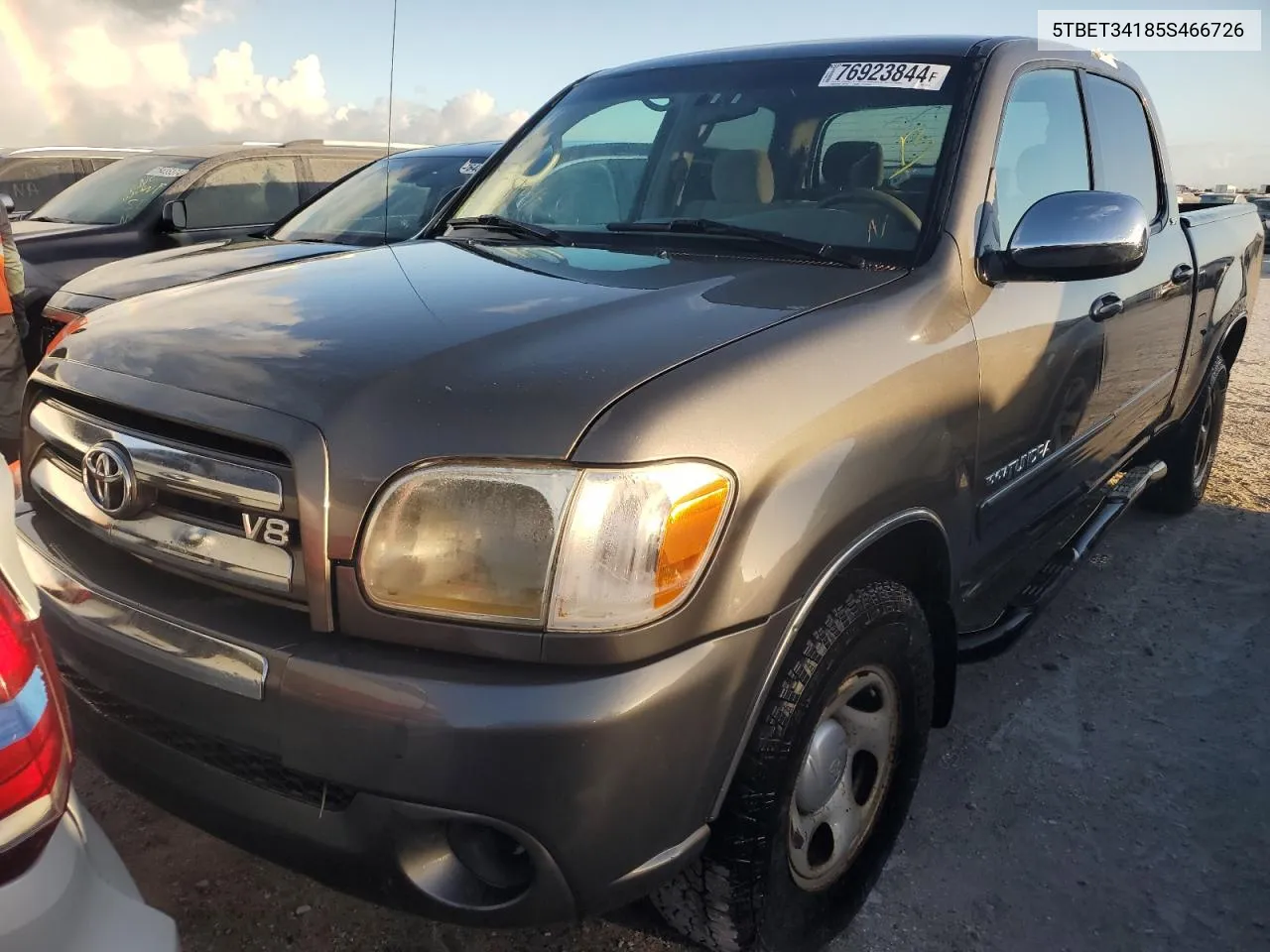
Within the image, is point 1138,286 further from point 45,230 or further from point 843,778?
point 45,230

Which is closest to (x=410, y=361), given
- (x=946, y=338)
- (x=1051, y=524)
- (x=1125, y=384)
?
(x=946, y=338)

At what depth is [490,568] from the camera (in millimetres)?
1467

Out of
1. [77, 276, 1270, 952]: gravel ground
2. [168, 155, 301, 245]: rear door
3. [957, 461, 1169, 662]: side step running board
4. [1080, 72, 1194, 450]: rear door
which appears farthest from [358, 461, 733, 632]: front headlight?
[168, 155, 301, 245]: rear door

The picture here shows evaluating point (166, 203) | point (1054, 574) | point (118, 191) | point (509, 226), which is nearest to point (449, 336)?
point (509, 226)

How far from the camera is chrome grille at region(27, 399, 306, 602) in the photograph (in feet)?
5.07

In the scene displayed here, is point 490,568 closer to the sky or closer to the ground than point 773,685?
closer to the sky

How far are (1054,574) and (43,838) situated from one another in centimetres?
260

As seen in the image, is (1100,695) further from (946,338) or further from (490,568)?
(490,568)

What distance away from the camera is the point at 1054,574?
2889mm

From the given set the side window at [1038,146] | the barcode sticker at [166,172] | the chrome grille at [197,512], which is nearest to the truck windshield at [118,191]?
the barcode sticker at [166,172]

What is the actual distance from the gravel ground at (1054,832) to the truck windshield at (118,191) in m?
5.58

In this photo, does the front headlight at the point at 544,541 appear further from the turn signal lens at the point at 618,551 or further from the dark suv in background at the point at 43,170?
the dark suv in background at the point at 43,170

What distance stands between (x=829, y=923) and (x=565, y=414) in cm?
127

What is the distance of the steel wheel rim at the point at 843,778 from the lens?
74.4 inches
